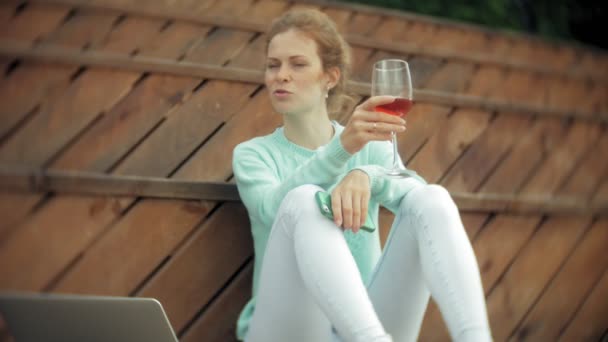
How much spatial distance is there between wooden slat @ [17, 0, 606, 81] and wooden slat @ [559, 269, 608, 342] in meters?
0.90

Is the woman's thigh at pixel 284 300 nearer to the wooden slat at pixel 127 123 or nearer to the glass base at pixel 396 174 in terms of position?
the glass base at pixel 396 174

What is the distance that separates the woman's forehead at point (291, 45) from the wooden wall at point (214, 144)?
0.34m

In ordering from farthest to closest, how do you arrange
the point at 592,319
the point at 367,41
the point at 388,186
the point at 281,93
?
the point at 367,41
the point at 592,319
the point at 281,93
the point at 388,186

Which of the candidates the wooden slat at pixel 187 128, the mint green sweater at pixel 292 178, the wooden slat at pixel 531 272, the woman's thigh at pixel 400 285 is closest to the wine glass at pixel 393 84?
the mint green sweater at pixel 292 178

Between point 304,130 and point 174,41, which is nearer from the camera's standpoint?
point 304,130

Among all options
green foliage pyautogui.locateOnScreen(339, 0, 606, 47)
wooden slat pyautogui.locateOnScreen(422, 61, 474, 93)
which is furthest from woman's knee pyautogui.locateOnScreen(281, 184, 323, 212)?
green foliage pyautogui.locateOnScreen(339, 0, 606, 47)

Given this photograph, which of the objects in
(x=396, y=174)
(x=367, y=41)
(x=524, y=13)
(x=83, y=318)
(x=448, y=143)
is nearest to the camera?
(x=83, y=318)

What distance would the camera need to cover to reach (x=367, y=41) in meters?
2.37

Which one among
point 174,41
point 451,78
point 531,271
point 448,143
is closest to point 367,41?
point 451,78

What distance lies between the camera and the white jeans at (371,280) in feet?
3.98

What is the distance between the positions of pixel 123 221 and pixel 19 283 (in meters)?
0.25

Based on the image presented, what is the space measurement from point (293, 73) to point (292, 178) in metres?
0.29

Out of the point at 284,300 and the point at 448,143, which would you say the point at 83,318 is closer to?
the point at 284,300

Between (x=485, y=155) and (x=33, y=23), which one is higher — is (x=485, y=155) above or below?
above
